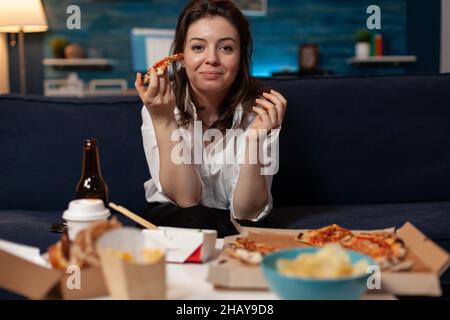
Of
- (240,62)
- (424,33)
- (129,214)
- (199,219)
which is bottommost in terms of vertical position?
(199,219)

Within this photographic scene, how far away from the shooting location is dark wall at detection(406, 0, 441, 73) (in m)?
5.48

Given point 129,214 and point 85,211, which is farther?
point 129,214

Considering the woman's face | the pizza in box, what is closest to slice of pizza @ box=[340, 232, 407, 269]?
the pizza in box

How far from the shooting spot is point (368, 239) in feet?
3.65

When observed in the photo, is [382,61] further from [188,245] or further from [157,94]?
[188,245]

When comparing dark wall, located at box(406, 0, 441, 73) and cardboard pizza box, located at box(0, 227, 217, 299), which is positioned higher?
dark wall, located at box(406, 0, 441, 73)

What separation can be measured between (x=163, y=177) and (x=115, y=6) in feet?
14.6

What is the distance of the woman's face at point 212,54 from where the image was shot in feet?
5.57

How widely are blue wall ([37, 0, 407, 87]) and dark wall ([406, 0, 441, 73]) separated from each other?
0.08m

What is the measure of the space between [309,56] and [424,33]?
1144 mm

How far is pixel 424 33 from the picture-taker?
5691 millimetres

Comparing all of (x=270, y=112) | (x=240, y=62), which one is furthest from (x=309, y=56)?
(x=270, y=112)

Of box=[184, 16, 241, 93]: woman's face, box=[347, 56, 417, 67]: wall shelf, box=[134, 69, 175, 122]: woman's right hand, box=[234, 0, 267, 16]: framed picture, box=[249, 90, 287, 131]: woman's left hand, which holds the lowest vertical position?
box=[249, 90, 287, 131]: woman's left hand

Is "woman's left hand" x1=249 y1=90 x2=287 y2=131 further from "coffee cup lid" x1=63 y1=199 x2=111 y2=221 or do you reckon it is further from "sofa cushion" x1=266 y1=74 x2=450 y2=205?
"coffee cup lid" x1=63 y1=199 x2=111 y2=221
